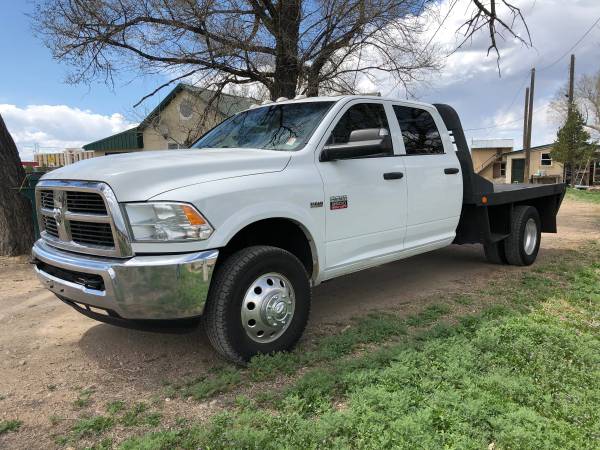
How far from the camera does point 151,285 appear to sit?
3.03m

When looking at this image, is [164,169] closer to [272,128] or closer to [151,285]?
[151,285]

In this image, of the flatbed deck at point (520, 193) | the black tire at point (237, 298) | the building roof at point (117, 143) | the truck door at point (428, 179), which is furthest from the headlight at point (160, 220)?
the building roof at point (117, 143)

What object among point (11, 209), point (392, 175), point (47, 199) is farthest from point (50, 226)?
point (11, 209)

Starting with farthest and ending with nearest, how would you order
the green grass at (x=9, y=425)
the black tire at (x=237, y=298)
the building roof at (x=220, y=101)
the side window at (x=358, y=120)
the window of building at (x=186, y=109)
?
→ the window of building at (x=186, y=109) < the building roof at (x=220, y=101) < the side window at (x=358, y=120) < the black tire at (x=237, y=298) < the green grass at (x=9, y=425)

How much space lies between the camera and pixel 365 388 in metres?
3.07

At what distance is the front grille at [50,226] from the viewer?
3.73m

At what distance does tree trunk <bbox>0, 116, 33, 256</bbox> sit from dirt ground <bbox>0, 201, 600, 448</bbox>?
1.11 m

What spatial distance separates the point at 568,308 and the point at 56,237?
184 inches

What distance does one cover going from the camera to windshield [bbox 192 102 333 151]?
4.16 meters

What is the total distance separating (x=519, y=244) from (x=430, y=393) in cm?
427

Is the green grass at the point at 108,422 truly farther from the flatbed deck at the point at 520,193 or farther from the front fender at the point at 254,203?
the flatbed deck at the point at 520,193

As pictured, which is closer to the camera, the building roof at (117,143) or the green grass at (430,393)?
the green grass at (430,393)

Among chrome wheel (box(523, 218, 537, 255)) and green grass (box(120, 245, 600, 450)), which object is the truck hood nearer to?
green grass (box(120, 245, 600, 450))

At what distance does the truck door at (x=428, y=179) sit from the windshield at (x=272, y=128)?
1.09 m
